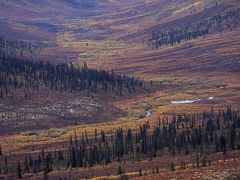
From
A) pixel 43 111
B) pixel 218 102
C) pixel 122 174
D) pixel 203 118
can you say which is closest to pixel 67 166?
pixel 122 174

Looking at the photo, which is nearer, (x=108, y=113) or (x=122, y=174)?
(x=122, y=174)

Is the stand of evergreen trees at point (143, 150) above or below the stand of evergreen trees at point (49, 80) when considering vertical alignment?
below

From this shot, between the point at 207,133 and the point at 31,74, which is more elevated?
the point at 31,74

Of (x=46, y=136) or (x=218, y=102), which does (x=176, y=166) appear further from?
(x=218, y=102)

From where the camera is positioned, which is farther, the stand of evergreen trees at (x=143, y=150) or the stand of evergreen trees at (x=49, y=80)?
the stand of evergreen trees at (x=49, y=80)

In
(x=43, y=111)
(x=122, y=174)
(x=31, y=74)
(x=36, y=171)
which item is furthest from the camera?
(x=31, y=74)

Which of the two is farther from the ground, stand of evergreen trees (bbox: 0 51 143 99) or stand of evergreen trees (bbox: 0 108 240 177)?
stand of evergreen trees (bbox: 0 51 143 99)

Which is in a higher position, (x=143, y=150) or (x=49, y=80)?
(x=49, y=80)

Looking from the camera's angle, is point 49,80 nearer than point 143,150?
No
